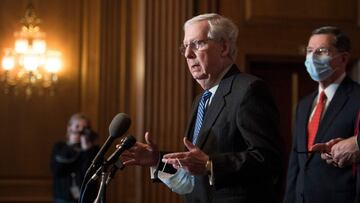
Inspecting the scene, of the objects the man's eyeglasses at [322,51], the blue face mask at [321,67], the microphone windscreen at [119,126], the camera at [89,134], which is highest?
the man's eyeglasses at [322,51]

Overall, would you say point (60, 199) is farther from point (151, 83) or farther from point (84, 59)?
point (84, 59)

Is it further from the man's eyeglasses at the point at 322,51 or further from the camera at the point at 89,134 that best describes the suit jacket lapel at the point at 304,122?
the camera at the point at 89,134

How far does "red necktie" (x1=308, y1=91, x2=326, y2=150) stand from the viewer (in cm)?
370

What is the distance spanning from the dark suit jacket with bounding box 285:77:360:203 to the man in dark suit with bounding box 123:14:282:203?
2.63 ft

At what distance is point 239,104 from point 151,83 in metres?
3.08

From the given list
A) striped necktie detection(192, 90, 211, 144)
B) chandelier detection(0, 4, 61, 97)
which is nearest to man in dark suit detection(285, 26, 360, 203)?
striped necktie detection(192, 90, 211, 144)

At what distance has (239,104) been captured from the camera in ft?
8.81

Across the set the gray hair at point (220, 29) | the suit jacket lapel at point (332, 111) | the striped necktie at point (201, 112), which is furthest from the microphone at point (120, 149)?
the suit jacket lapel at point (332, 111)

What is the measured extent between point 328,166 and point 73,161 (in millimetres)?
2625

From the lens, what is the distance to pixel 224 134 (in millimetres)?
2709

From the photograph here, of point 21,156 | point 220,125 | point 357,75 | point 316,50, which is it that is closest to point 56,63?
point 21,156

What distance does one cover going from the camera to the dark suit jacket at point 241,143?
2549 mm

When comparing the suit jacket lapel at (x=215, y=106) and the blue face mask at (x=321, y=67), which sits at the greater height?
the blue face mask at (x=321, y=67)

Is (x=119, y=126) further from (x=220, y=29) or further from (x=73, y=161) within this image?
(x=73, y=161)
